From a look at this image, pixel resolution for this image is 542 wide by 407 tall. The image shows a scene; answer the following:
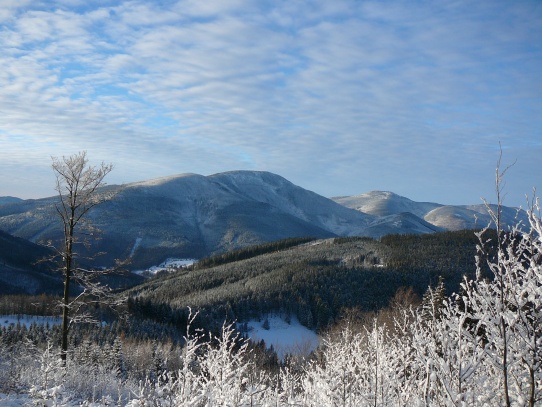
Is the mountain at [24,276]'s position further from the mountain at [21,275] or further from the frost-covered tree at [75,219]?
the frost-covered tree at [75,219]

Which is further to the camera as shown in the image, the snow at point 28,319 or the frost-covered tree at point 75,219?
the snow at point 28,319

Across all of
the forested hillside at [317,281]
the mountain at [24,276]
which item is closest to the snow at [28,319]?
the forested hillside at [317,281]

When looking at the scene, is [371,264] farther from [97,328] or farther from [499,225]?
[499,225]

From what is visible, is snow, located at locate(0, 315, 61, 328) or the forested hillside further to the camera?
the forested hillside

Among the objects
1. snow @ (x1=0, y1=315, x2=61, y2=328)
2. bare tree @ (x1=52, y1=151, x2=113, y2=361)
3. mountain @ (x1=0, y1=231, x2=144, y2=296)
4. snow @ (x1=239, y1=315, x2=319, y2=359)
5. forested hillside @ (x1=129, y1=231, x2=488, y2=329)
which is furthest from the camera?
mountain @ (x1=0, y1=231, x2=144, y2=296)

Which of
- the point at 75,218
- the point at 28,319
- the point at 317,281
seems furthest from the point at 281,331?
the point at 75,218

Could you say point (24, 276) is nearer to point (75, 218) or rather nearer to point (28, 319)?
point (28, 319)

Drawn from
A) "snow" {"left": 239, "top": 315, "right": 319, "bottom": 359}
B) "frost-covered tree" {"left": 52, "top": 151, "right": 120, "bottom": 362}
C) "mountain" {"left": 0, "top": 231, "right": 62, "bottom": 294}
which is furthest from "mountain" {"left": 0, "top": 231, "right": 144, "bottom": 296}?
"frost-covered tree" {"left": 52, "top": 151, "right": 120, "bottom": 362}

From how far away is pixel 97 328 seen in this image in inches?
2616

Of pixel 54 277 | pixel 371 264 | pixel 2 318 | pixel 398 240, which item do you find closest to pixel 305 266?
pixel 371 264

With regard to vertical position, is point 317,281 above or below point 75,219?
below

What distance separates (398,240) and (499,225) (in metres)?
146

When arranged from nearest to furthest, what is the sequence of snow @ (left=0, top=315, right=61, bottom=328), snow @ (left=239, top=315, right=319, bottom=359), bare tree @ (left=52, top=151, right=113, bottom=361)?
1. bare tree @ (left=52, top=151, right=113, bottom=361)
2. snow @ (left=0, top=315, right=61, bottom=328)
3. snow @ (left=239, top=315, right=319, bottom=359)

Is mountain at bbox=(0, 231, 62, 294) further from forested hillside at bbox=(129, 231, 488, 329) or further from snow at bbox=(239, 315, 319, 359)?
snow at bbox=(239, 315, 319, 359)
